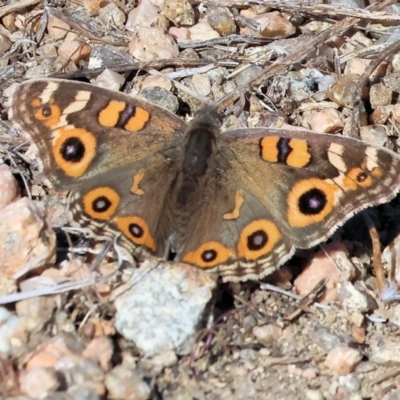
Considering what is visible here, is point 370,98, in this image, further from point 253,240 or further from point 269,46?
point 253,240

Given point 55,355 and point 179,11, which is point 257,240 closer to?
point 55,355

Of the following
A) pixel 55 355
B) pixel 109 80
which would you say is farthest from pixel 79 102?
pixel 55 355

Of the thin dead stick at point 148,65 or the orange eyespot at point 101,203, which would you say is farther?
the thin dead stick at point 148,65

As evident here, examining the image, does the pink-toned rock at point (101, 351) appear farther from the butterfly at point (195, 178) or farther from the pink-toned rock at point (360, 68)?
the pink-toned rock at point (360, 68)

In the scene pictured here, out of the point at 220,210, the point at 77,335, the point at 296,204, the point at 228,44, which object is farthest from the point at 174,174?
the point at 228,44

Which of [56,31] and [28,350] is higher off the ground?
[56,31]

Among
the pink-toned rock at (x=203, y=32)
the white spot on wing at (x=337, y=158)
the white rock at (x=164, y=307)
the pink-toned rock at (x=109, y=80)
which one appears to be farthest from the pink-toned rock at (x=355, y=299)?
the pink-toned rock at (x=203, y=32)
